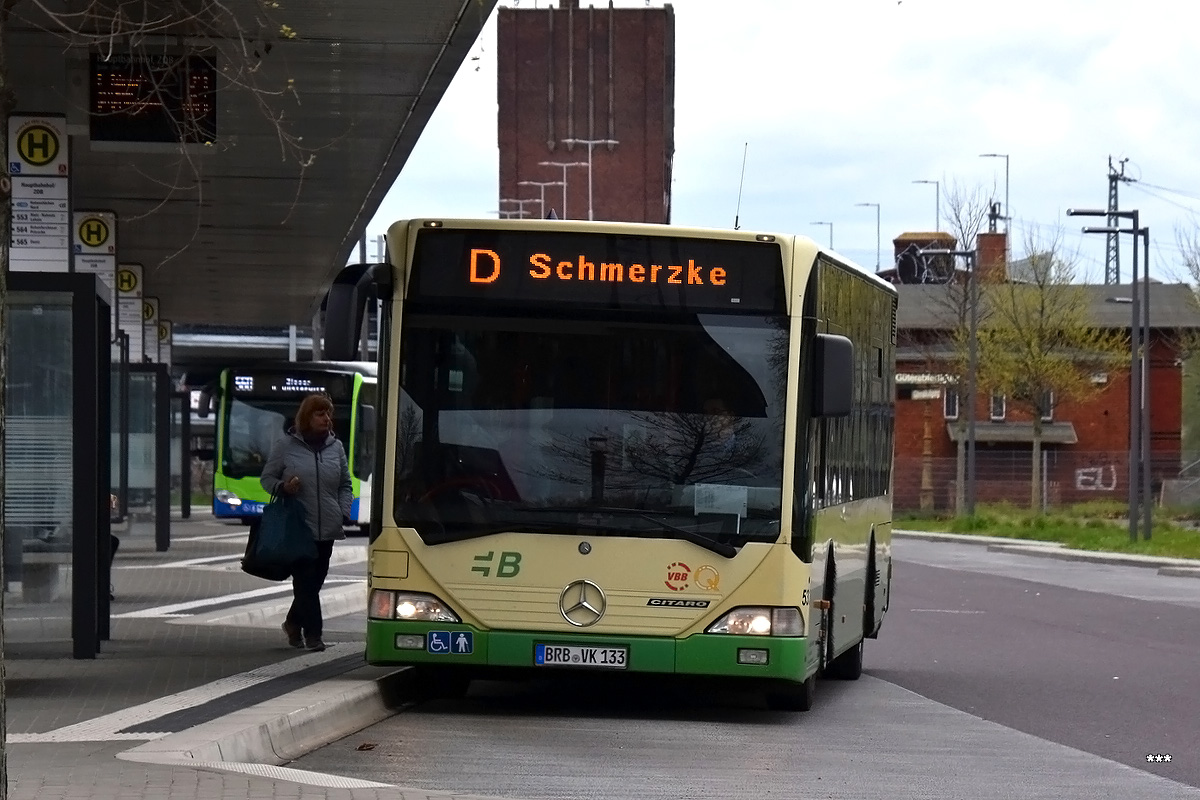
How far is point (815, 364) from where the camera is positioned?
1166 cm

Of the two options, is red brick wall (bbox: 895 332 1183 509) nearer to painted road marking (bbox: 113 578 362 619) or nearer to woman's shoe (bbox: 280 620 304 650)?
painted road marking (bbox: 113 578 362 619)

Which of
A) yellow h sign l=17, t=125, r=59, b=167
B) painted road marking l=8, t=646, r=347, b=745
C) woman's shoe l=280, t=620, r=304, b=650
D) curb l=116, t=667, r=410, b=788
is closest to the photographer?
curb l=116, t=667, r=410, b=788

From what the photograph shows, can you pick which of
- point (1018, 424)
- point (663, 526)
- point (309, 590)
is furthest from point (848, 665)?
point (1018, 424)

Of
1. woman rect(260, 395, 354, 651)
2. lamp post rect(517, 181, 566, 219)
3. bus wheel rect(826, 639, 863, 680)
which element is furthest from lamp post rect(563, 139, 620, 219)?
woman rect(260, 395, 354, 651)

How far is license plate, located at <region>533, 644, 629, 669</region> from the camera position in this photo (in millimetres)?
11312

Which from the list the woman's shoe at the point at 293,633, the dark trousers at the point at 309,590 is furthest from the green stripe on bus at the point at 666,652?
the woman's shoe at the point at 293,633

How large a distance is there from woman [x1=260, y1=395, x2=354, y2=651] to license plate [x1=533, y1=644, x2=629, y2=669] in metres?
3.00

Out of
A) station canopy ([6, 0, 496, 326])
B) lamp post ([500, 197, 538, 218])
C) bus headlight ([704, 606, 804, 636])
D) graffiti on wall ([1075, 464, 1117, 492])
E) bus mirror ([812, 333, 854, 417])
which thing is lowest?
graffiti on wall ([1075, 464, 1117, 492])

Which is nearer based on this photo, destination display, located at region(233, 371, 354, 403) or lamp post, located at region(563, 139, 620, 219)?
destination display, located at region(233, 371, 354, 403)

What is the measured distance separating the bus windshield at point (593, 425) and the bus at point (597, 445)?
0.01 metres

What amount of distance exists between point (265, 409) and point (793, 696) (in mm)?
31188

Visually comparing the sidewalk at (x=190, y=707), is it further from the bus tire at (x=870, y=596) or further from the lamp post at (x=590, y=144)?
the lamp post at (x=590, y=144)

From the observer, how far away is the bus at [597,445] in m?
11.4

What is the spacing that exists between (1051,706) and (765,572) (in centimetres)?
328
